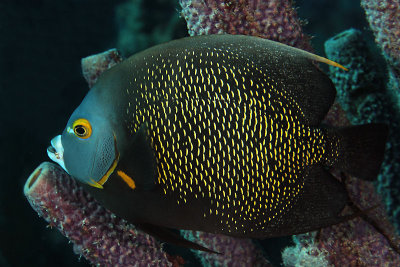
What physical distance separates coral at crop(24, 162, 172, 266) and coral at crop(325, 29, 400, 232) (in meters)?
2.52

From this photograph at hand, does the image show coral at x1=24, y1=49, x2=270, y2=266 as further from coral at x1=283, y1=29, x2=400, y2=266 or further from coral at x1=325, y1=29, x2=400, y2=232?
coral at x1=325, y1=29, x2=400, y2=232

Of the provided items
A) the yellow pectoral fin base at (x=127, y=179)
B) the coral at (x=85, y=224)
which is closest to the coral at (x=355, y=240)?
the coral at (x=85, y=224)

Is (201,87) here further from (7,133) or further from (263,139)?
(7,133)

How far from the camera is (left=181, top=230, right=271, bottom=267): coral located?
2412mm

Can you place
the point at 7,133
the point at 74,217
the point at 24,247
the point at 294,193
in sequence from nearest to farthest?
the point at 294,193 < the point at 74,217 < the point at 24,247 < the point at 7,133

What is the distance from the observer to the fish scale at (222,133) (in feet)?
4.34

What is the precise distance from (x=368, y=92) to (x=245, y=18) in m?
1.89

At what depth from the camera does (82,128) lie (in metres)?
1.36

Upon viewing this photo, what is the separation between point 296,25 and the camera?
2.08 meters

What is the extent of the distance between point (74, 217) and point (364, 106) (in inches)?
114

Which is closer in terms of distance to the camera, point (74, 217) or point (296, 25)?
point (74, 217)

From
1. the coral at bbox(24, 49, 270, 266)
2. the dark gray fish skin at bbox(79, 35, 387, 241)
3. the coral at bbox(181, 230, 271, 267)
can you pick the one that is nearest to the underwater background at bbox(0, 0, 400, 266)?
the coral at bbox(181, 230, 271, 267)

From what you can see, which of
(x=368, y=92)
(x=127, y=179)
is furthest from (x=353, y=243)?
(x=368, y=92)

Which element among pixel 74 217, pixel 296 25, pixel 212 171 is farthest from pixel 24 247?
pixel 296 25
